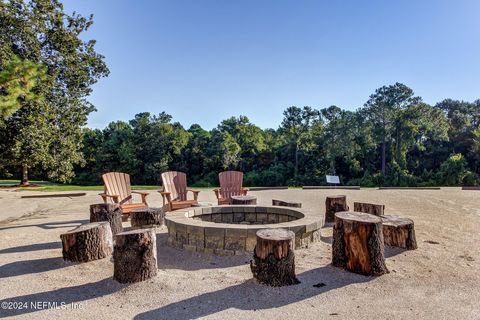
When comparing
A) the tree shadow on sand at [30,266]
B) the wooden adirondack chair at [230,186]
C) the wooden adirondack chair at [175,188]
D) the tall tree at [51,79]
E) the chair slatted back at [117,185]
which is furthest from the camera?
the tall tree at [51,79]

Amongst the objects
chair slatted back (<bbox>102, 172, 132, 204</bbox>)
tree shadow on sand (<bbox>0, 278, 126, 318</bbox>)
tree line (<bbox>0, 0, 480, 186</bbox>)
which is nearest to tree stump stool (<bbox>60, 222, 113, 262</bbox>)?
tree shadow on sand (<bbox>0, 278, 126, 318</bbox>)

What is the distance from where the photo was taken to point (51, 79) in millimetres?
9125

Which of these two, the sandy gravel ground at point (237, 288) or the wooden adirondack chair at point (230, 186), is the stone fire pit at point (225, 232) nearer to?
the sandy gravel ground at point (237, 288)

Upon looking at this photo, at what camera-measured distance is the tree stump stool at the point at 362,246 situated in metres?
2.76

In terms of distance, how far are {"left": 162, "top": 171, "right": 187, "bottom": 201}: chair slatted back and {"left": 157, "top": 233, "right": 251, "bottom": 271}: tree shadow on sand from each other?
2303mm

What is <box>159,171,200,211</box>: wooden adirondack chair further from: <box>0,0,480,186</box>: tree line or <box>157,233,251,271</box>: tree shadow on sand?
<box>0,0,480,186</box>: tree line

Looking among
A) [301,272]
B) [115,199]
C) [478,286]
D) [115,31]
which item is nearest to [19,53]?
[115,31]

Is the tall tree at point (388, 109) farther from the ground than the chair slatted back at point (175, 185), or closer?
farther from the ground

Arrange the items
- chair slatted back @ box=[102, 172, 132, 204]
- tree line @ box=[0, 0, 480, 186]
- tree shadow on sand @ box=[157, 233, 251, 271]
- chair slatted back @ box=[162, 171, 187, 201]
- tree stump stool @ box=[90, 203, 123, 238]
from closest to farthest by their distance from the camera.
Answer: tree shadow on sand @ box=[157, 233, 251, 271] → tree stump stool @ box=[90, 203, 123, 238] → chair slatted back @ box=[102, 172, 132, 204] → chair slatted back @ box=[162, 171, 187, 201] → tree line @ box=[0, 0, 480, 186]

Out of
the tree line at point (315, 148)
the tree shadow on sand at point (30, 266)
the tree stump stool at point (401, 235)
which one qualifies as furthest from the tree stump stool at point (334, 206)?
the tree line at point (315, 148)

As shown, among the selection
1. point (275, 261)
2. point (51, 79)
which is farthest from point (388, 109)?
point (275, 261)

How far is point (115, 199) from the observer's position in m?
4.93

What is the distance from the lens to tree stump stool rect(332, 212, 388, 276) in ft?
9.07

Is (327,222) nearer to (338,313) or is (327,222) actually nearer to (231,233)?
(231,233)
